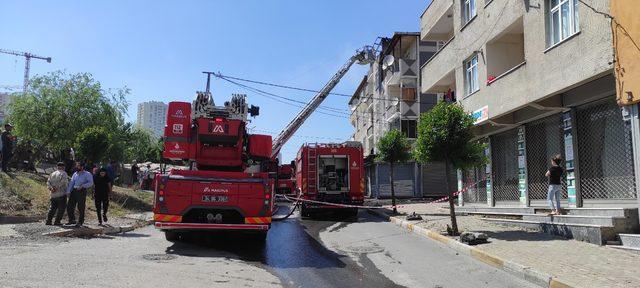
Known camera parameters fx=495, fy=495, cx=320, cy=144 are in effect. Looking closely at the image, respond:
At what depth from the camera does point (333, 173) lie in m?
21.1

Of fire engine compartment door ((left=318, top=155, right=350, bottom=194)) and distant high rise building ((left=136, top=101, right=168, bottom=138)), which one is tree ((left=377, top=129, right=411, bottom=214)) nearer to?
fire engine compartment door ((left=318, top=155, right=350, bottom=194))

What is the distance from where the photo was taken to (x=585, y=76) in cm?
1105

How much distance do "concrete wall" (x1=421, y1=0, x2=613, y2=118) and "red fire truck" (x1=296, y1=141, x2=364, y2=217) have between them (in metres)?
5.07

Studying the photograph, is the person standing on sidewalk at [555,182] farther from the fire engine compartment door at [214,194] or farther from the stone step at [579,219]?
the fire engine compartment door at [214,194]

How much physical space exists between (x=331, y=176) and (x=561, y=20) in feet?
36.5

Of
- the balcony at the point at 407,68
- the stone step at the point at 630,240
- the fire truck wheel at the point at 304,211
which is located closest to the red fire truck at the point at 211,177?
the stone step at the point at 630,240

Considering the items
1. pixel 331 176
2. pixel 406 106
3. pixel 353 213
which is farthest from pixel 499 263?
pixel 406 106

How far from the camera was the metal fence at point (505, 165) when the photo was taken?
53.9ft

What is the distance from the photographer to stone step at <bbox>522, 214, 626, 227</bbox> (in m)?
9.88

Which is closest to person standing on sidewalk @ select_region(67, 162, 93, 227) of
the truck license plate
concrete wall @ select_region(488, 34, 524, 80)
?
the truck license plate

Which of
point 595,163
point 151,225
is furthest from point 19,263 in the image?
point 595,163

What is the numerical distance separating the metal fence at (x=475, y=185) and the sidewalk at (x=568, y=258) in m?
6.05

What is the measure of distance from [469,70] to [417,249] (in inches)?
389

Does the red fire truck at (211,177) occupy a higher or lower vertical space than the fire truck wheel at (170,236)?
higher
